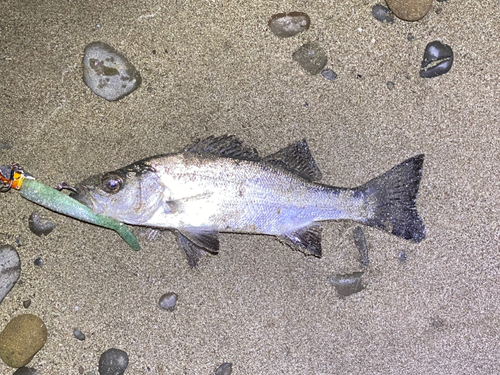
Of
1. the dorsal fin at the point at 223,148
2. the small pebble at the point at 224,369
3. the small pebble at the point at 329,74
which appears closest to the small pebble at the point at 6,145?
the dorsal fin at the point at 223,148

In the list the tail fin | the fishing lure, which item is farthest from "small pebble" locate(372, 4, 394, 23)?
the fishing lure

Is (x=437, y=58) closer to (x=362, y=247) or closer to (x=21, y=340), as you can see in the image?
(x=362, y=247)

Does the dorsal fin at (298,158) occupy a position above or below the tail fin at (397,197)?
above

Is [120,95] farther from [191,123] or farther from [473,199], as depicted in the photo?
[473,199]

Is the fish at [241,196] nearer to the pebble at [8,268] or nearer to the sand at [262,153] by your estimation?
the sand at [262,153]

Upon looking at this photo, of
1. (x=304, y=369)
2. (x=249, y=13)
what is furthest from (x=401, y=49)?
(x=304, y=369)

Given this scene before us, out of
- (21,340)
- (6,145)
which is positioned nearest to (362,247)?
(21,340)

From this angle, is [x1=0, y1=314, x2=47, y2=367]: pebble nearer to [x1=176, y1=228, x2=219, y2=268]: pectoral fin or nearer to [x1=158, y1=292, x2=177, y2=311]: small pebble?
[x1=158, y1=292, x2=177, y2=311]: small pebble
